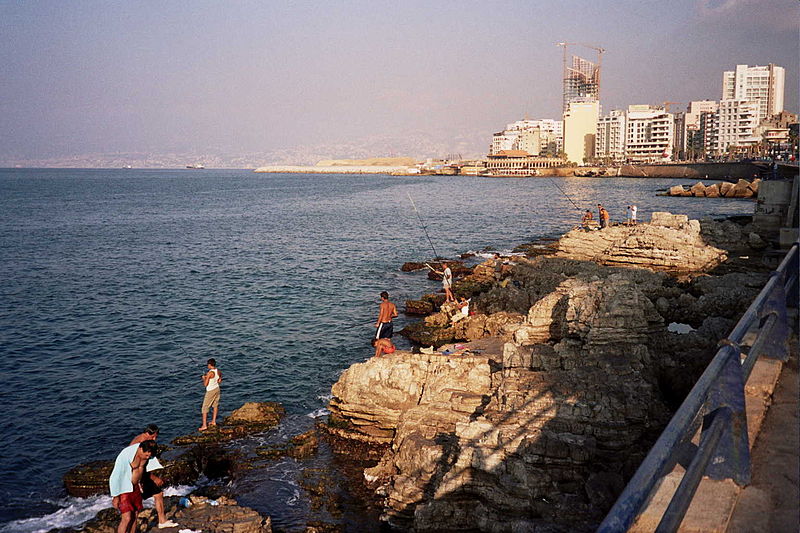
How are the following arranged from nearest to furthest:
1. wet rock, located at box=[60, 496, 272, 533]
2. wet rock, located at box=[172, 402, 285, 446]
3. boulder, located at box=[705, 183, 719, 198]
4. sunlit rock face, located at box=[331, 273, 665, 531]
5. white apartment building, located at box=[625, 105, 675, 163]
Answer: sunlit rock face, located at box=[331, 273, 665, 531]
wet rock, located at box=[60, 496, 272, 533]
wet rock, located at box=[172, 402, 285, 446]
boulder, located at box=[705, 183, 719, 198]
white apartment building, located at box=[625, 105, 675, 163]

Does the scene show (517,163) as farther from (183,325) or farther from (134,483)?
(134,483)

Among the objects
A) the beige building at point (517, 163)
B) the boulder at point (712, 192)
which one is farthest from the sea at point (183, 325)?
the beige building at point (517, 163)

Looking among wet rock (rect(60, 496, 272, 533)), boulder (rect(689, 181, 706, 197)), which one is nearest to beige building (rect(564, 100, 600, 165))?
boulder (rect(689, 181, 706, 197))

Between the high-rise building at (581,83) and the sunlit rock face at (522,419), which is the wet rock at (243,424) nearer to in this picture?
the sunlit rock face at (522,419)

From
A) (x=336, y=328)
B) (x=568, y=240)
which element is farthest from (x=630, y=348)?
(x=568, y=240)

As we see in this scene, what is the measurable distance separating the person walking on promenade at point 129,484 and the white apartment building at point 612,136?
170m

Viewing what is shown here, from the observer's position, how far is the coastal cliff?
8461 millimetres

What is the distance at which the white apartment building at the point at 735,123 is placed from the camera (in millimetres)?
139125

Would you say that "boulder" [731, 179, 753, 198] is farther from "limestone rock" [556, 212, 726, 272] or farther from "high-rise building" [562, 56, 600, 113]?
"high-rise building" [562, 56, 600, 113]

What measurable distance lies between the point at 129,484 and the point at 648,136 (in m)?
166

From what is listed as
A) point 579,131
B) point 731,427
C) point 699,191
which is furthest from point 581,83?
point 731,427

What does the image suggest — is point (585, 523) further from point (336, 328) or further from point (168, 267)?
point (168, 267)

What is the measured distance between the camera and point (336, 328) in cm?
2197

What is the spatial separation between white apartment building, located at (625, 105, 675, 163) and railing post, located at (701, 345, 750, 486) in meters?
156
